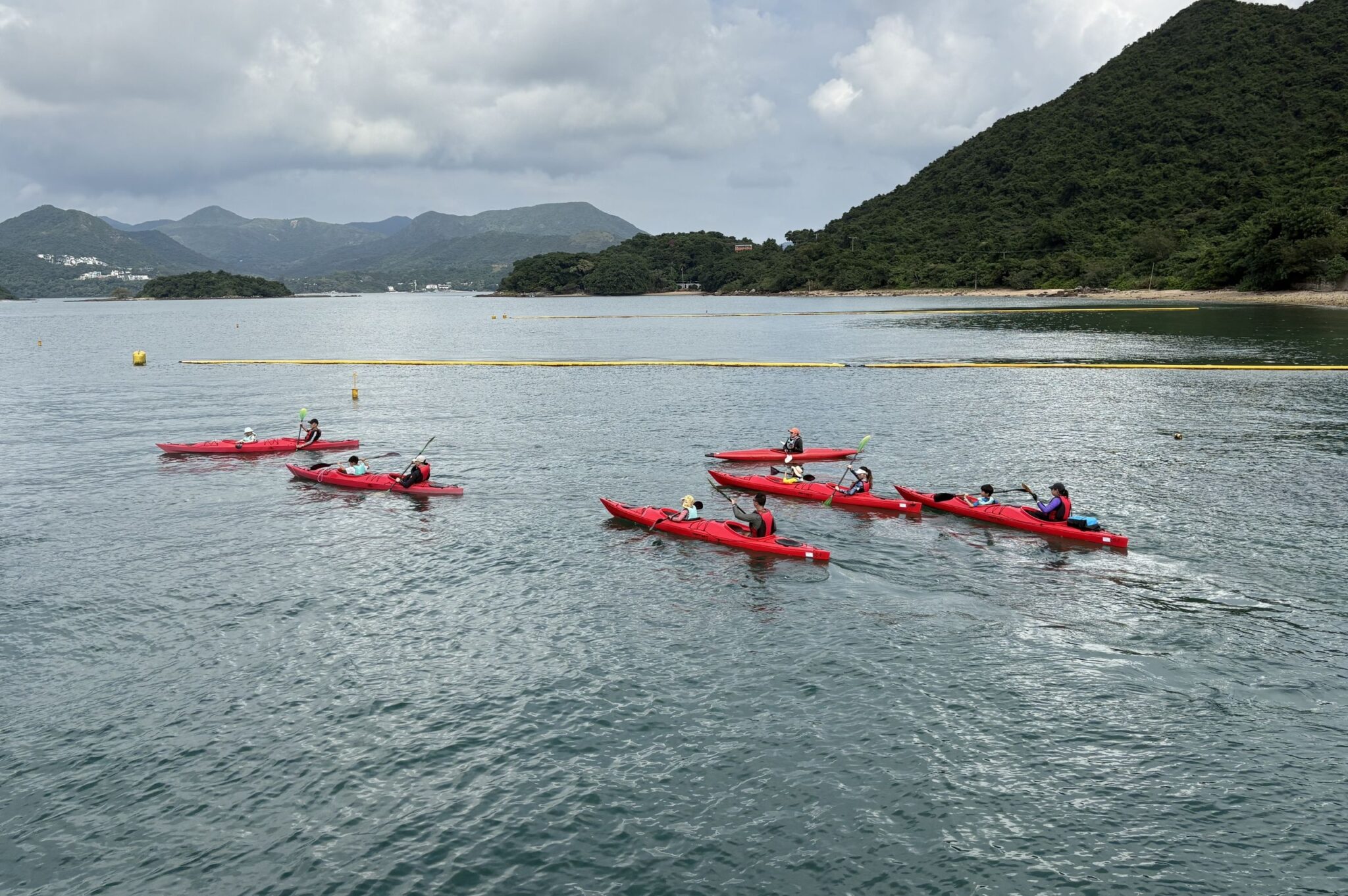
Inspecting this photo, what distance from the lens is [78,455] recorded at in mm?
45812

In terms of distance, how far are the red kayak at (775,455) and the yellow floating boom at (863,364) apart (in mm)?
41868

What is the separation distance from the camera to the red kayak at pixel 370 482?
122 feet

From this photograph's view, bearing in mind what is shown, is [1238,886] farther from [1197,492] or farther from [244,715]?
[1197,492]

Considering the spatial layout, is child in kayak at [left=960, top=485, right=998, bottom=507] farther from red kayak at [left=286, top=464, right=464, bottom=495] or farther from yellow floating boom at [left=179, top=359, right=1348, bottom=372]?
yellow floating boom at [left=179, top=359, right=1348, bottom=372]

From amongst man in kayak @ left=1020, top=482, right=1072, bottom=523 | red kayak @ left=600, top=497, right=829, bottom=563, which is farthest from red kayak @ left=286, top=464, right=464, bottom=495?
man in kayak @ left=1020, top=482, right=1072, bottom=523

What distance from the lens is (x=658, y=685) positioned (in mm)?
20266

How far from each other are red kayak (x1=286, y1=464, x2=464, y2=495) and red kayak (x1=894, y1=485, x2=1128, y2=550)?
19.5 metres

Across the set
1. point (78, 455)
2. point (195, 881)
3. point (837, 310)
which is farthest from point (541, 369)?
point (837, 310)

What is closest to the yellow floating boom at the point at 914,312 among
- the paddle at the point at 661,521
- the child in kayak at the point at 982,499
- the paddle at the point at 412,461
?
the child in kayak at the point at 982,499

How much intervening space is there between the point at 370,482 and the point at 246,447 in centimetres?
1171

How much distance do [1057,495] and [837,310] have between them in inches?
6642

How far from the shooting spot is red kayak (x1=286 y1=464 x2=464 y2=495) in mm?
37188

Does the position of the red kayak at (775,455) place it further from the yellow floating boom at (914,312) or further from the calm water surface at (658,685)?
the yellow floating boom at (914,312)

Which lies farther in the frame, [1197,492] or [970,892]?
[1197,492]
